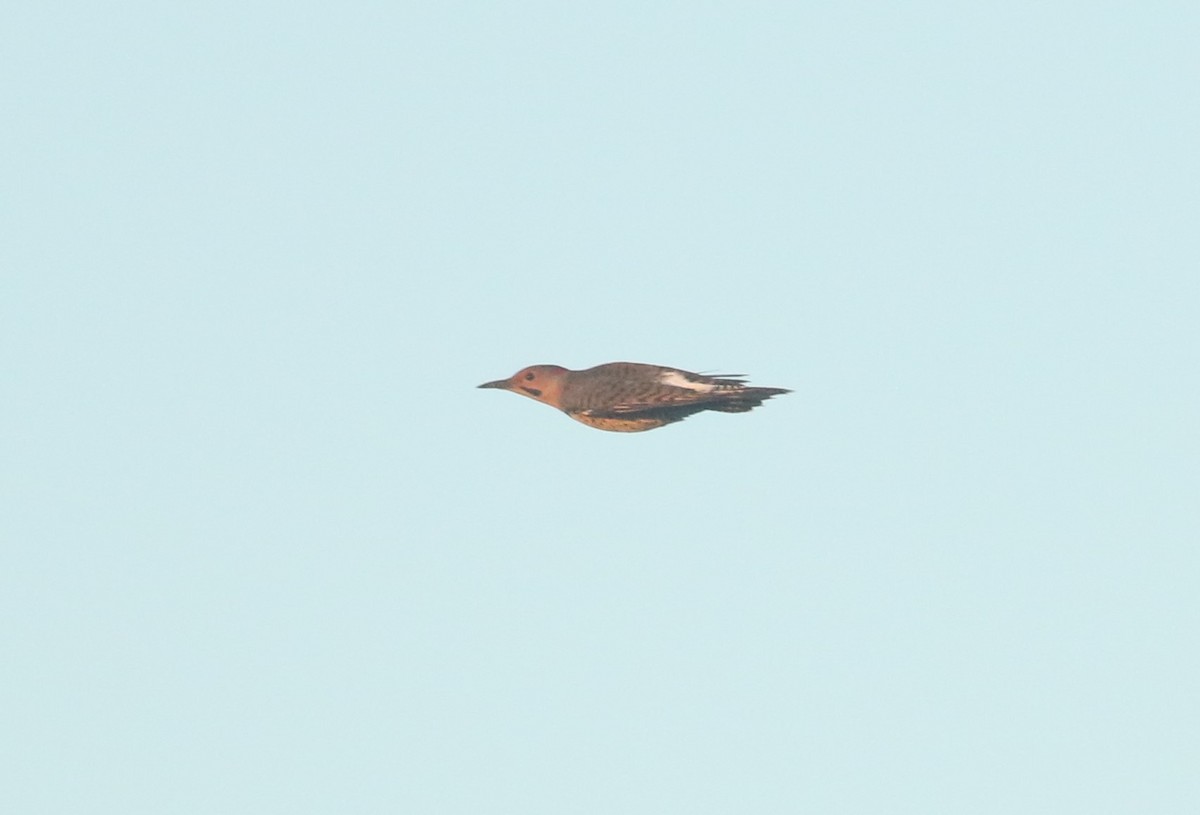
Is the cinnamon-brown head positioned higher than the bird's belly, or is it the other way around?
the cinnamon-brown head

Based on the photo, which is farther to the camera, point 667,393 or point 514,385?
point 514,385

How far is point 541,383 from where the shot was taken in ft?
116

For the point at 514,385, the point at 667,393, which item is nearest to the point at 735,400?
the point at 667,393

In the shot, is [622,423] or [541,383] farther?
[541,383]

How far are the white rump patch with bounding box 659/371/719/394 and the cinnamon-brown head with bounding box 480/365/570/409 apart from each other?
6.28ft

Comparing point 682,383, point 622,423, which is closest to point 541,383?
point 622,423

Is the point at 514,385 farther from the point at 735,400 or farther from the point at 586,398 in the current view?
the point at 735,400

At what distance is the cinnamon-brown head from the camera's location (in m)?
34.9

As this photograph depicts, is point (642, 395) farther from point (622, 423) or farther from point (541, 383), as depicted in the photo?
point (541, 383)

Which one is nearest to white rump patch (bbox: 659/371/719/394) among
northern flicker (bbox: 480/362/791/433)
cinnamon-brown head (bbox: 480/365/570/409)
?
northern flicker (bbox: 480/362/791/433)

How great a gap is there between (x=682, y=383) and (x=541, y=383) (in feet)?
9.36

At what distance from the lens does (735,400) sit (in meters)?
33.1

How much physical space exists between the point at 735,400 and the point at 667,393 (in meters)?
1.08

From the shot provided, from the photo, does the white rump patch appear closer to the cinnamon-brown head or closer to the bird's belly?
the bird's belly
